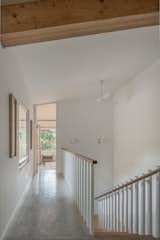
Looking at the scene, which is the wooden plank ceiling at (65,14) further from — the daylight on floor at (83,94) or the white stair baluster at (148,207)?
the white stair baluster at (148,207)

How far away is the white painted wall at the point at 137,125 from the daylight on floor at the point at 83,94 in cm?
2

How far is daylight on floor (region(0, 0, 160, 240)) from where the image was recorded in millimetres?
2518

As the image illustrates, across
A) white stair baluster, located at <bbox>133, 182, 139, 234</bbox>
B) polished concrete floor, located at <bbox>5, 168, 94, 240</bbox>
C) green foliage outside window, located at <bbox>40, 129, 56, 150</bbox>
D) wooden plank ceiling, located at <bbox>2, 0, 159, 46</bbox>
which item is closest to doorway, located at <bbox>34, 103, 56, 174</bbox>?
green foliage outside window, located at <bbox>40, 129, 56, 150</bbox>

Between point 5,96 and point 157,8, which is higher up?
point 157,8

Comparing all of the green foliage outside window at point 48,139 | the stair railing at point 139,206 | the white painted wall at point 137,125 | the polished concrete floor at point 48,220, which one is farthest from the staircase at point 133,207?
the green foliage outside window at point 48,139

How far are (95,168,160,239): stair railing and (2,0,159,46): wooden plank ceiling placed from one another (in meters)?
1.97

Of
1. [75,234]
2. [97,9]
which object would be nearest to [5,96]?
[97,9]

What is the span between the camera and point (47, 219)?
3639 mm

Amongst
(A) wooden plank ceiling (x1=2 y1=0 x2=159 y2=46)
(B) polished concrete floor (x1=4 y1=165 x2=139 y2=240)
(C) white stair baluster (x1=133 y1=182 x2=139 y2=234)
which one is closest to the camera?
(A) wooden plank ceiling (x1=2 y1=0 x2=159 y2=46)

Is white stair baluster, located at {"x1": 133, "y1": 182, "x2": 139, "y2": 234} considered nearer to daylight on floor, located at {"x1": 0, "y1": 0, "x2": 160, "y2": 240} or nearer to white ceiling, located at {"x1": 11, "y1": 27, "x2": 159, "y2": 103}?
daylight on floor, located at {"x1": 0, "y1": 0, "x2": 160, "y2": 240}

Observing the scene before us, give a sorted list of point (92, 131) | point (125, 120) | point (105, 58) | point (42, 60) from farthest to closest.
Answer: point (92, 131) → point (125, 120) → point (105, 58) → point (42, 60)

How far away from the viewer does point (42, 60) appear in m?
4.05

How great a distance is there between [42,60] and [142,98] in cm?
278

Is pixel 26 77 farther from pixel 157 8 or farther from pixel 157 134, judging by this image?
pixel 157 8
